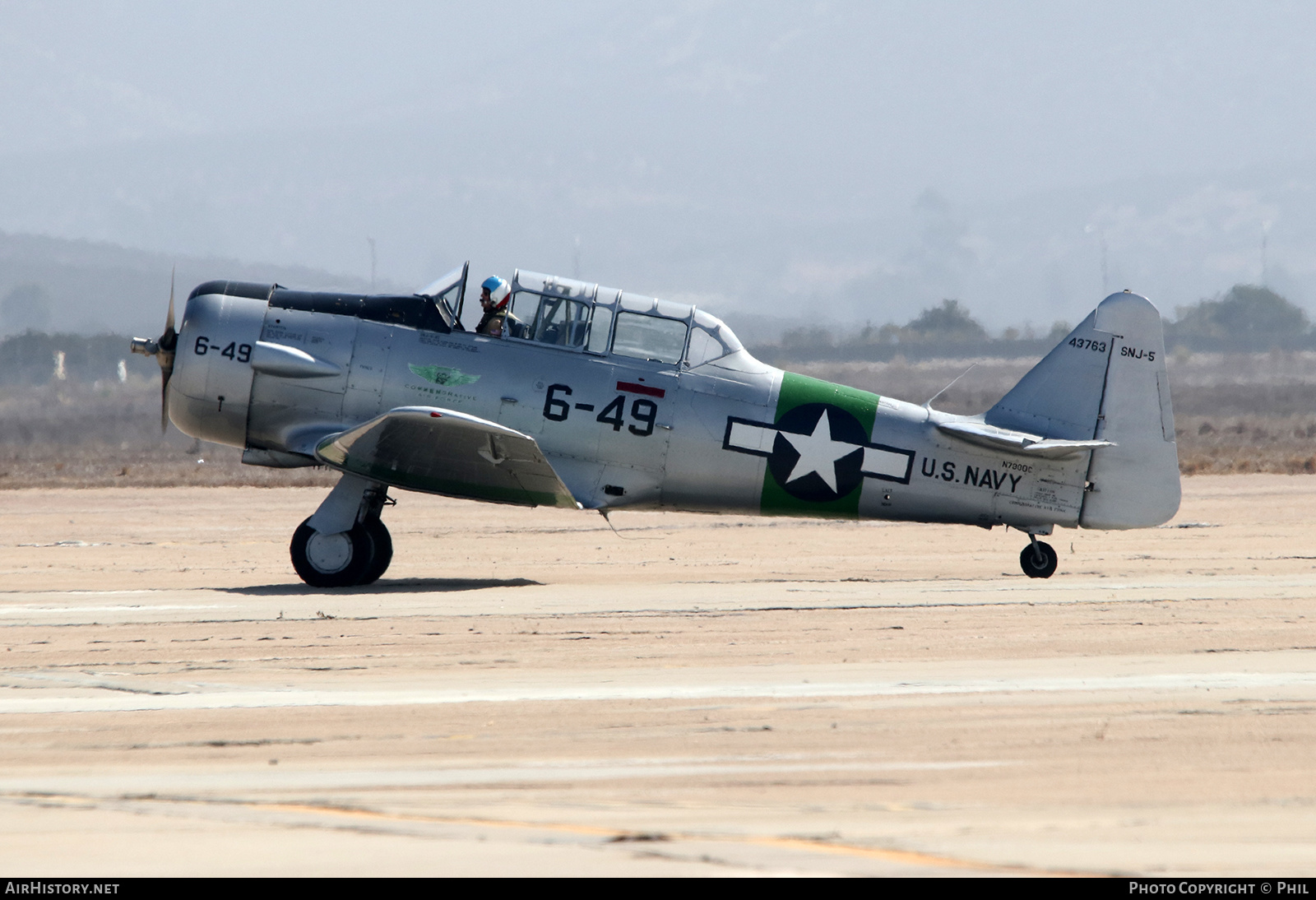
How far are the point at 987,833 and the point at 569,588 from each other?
7590 millimetres

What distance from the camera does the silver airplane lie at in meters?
12.0

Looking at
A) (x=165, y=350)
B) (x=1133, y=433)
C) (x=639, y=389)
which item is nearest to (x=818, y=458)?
(x=639, y=389)

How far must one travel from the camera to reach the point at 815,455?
12.2 metres

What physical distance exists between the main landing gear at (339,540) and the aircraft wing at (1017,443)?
5016mm

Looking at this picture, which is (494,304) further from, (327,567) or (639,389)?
(327,567)

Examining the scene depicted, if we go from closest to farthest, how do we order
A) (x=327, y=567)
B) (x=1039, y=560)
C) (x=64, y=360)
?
(x=327, y=567) → (x=1039, y=560) → (x=64, y=360)

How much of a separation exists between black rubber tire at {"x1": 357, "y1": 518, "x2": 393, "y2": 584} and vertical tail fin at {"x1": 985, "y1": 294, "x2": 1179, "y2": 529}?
5.48 metres

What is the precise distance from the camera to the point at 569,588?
39.6 ft

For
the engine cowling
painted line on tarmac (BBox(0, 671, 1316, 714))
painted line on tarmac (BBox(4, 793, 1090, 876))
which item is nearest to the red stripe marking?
the engine cowling

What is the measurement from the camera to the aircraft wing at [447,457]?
11.1 m

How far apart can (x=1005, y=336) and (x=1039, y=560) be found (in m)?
59.8

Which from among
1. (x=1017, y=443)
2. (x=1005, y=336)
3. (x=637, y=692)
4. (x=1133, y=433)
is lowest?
(x=637, y=692)

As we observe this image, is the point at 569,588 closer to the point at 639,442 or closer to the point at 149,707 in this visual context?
the point at 639,442
